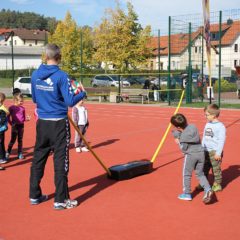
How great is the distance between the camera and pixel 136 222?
16.3 ft

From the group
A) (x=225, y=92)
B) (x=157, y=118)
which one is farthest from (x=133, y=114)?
(x=225, y=92)

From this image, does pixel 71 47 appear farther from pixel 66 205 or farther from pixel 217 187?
pixel 66 205

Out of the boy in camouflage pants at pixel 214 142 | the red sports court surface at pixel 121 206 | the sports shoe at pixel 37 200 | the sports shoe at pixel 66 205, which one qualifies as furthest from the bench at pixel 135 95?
the sports shoe at pixel 66 205

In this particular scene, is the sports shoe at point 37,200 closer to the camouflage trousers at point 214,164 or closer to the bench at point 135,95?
the camouflage trousers at point 214,164

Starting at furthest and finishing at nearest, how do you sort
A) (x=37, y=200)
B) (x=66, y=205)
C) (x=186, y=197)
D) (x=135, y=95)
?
(x=135, y=95)
(x=186, y=197)
(x=37, y=200)
(x=66, y=205)

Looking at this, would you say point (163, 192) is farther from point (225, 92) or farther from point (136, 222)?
point (225, 92)

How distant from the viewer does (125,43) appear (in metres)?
31.8

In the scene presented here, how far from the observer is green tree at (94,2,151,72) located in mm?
31531

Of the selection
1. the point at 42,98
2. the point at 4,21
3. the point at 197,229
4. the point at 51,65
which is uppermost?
the point at 4,21

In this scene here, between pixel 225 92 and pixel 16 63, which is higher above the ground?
pixel 16 63

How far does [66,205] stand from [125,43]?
27252 mm

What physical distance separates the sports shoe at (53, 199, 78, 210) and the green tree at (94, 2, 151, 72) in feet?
85.9

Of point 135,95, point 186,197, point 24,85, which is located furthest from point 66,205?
point 24,85

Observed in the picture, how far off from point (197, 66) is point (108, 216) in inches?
813
